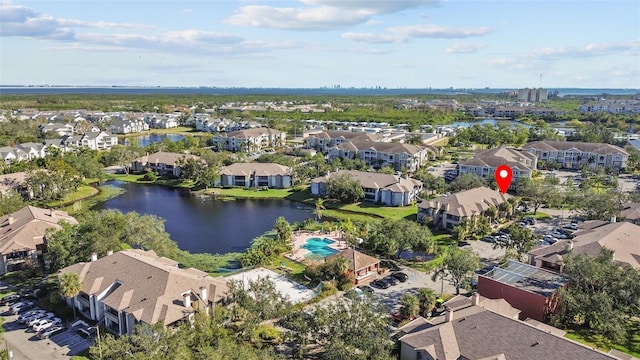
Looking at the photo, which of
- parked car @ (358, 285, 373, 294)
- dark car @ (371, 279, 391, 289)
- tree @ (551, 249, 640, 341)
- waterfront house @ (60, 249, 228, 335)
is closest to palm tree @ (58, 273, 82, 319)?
waterfront house @ (60, 249, 228, 335)

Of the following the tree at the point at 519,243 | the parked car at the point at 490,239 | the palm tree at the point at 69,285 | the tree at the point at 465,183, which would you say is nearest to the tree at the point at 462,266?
the tree at the point at 519,243

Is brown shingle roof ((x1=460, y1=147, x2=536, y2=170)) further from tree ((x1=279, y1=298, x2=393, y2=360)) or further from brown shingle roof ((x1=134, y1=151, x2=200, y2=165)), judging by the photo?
tree ((x1=279, y1=298, x2=393, y2=360))

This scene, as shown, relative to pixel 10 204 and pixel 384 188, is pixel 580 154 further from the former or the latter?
pixel 10 204

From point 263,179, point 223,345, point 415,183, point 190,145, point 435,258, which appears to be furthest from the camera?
point 190,145

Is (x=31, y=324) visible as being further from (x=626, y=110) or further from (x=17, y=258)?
(x=626, y=110)

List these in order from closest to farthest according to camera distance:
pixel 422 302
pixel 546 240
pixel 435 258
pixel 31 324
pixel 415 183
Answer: pixel 31 324 < pixel 422 302 < pixel 435 258 < pixel 546 240 < pixel 415 183

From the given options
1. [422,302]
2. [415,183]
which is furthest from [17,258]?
[415,183]

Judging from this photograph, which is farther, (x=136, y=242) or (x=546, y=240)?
(x=546, y=240)

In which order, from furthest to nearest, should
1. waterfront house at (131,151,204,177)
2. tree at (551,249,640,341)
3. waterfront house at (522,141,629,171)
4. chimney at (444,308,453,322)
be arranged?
1. waterfront house at (522,141,629,171)
2. waterfront house at (131,151,204,177)
3. tree at (551,249,640,341)
4. chimney at (444,308,453,322)
